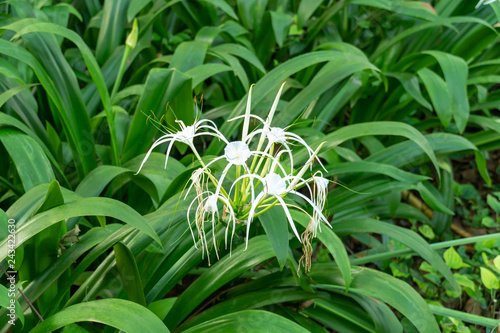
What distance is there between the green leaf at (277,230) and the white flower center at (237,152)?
148 millimetres

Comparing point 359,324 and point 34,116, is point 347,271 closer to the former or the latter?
point 359,324

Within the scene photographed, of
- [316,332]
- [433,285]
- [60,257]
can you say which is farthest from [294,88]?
[60,257]

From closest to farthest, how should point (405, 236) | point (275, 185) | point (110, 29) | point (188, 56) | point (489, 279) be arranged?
point (275, 185)
point (405, 236)
point (489, 279)
point (188, 56)
point (110, 29)

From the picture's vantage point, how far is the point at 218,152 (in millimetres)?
1428

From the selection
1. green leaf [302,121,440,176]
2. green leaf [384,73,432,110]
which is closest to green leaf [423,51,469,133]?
green leaf [384,73,432,110]

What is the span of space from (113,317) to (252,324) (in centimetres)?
27

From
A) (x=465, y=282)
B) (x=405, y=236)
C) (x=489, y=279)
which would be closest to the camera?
(x=405, y=236)

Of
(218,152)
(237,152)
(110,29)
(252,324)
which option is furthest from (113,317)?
(110,29)

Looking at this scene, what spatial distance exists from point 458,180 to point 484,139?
0.44m

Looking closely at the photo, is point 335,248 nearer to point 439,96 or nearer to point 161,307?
point 161,307

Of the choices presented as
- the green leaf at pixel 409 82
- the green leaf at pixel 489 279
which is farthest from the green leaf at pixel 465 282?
the green leaf at pixel 409 82

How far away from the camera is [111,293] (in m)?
1.14

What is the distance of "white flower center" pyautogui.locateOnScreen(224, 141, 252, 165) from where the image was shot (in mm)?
767

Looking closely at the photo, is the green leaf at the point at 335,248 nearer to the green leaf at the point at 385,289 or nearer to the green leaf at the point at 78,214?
the green leaf at the point at 385,289
